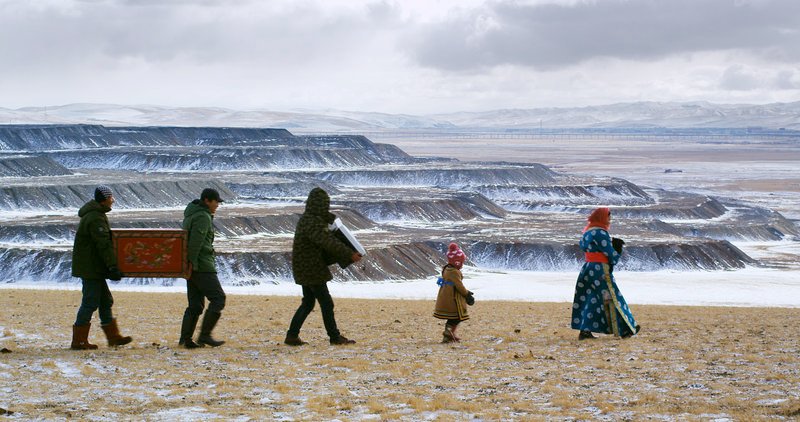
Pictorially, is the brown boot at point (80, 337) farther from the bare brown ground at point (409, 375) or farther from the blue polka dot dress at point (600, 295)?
the blue polka dot dress at point (600, 295)

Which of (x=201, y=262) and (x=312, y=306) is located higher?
(x=201, y=262)

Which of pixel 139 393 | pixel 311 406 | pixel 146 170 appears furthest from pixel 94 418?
pixel 146 170

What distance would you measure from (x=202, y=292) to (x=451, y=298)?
327cm

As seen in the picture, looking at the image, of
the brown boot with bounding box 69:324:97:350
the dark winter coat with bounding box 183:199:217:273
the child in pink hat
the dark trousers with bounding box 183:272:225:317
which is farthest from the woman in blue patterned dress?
the brown boot with bounding box 69:324:97:350

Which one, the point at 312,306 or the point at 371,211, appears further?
the point at 371,211

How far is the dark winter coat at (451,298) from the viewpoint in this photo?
51.1 feet

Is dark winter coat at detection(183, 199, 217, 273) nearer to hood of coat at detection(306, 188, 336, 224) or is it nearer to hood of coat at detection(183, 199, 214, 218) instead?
hood of coat at detection(183, 199, 214, 218)

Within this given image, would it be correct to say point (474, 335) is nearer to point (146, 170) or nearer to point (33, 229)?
point (33, 229)

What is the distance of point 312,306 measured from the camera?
14867mm

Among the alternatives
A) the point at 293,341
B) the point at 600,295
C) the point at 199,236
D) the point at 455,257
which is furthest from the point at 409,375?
the point at 600,295

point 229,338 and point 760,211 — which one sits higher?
point 760,211

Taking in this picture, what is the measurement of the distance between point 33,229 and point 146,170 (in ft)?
259

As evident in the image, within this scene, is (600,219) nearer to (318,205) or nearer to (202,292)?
(318,205)

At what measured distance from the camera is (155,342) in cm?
1548
